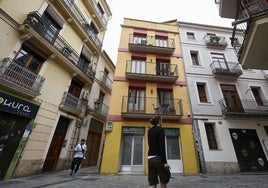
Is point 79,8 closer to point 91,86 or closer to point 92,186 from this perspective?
point 91,86

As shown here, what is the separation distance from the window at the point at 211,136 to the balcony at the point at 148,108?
2190mm

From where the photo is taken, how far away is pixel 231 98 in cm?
1002

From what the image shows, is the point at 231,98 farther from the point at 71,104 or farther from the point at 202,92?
the point at 71,104

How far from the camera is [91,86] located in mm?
11695

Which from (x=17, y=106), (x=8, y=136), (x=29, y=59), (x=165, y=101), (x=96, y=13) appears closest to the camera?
(x=8, y=136)

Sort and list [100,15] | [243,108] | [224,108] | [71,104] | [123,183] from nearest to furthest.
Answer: [123,183], [224,108], [243,108], [71,104], [100,15]

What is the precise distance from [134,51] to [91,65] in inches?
158

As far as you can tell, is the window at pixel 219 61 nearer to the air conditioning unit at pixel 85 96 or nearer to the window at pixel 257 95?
the window at pixel 257 95

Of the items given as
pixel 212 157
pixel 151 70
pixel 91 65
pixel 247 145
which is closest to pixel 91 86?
pixel 91 65

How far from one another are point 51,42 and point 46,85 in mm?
2556

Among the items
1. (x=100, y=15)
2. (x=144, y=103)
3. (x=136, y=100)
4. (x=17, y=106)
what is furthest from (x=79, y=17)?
(x=144, y=103)

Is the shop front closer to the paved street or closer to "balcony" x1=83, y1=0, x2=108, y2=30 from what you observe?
the paved street

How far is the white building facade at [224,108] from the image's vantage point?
8.27m

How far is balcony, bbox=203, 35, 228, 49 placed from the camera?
39.1ft
